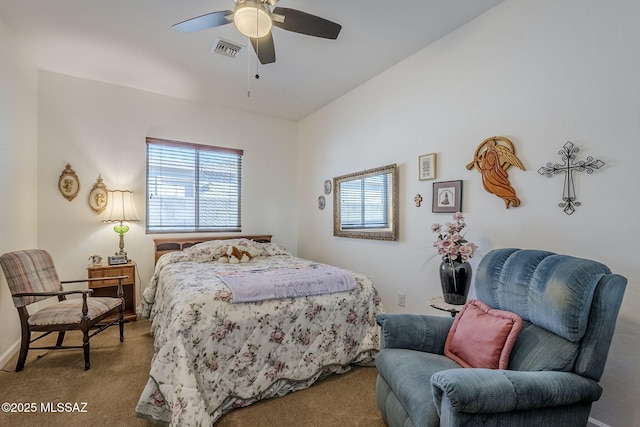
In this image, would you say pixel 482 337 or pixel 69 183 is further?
pixel 69 183

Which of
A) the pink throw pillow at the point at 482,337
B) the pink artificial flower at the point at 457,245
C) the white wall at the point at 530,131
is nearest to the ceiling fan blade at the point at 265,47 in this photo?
the white wall at the point at 530,131

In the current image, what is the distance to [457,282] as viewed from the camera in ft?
7.43

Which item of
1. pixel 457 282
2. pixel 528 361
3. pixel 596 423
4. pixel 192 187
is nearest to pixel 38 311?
pixel 192 187

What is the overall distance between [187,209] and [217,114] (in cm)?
141

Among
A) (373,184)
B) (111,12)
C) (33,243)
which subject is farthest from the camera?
(373,184)

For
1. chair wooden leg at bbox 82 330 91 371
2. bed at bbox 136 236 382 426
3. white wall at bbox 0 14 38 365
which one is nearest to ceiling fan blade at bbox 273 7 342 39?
bed at bbox 136 236 382 426

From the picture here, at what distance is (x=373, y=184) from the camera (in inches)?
137

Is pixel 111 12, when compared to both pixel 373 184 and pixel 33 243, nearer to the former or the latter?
pixel 33 243

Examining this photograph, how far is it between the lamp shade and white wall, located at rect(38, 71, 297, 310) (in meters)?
0.11

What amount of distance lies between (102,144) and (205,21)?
8.09 ft

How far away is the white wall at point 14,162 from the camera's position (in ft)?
8.46

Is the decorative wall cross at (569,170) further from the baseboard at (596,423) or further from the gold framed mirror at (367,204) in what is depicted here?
the gold framed mirror at (367,204)

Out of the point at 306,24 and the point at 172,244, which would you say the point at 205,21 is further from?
the point at 172,244

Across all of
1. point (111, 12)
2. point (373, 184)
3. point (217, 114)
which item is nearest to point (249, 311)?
point (373, 184)
